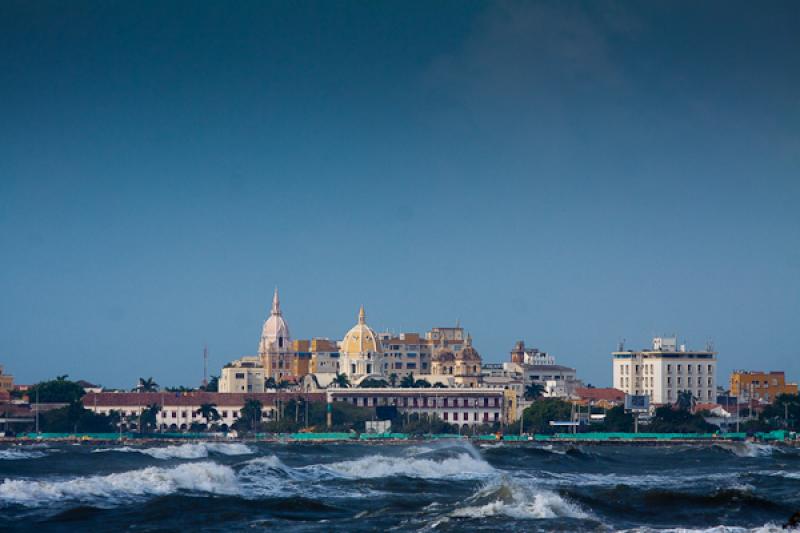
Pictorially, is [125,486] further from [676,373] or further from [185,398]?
[676,373]

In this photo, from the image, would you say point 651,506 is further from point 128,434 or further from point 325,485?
point 128,434

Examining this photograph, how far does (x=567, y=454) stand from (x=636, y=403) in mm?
73980

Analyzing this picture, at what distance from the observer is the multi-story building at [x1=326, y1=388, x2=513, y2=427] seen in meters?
180

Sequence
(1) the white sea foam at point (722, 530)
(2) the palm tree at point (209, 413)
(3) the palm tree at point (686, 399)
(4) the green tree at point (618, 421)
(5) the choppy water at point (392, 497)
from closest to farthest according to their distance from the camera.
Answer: (1) the white sea foam at point (722, 530) < (5) the choppy water at point (392, 497) < (4) the green tree at point (618, 421) < (2) the palm tree at point (209, 413) < (3) the palm tree at point (686, 399)

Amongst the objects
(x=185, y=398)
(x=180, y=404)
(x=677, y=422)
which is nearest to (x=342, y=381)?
(x=185, y=398)

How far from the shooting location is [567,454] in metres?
100

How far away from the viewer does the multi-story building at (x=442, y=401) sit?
180 metres

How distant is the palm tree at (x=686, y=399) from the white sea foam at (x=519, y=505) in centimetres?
12447

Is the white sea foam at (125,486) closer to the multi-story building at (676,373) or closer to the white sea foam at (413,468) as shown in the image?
the white sea foam at (413,468)

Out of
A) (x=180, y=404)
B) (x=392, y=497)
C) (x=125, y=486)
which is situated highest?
(x=125, y=486)

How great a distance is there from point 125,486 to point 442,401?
4959 inches

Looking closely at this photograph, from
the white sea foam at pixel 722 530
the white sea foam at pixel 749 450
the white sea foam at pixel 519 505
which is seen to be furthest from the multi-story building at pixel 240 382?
the white sea foam at pixel 722 530

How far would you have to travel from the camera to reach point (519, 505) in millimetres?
49312

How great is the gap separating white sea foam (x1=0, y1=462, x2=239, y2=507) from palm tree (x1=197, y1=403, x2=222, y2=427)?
111619 mm
